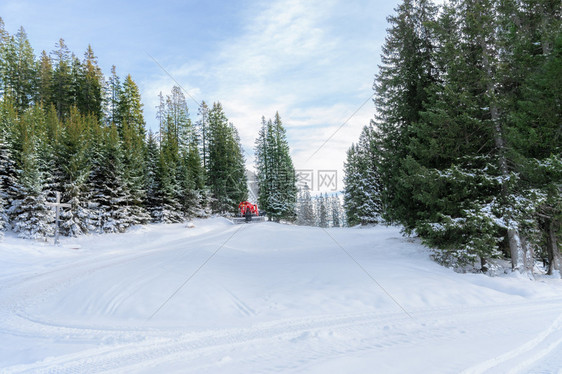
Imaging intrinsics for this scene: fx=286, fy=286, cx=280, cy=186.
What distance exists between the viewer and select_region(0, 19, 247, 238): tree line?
17.3 m

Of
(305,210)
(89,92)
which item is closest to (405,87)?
(89,92)

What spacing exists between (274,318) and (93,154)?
20897 millimetres

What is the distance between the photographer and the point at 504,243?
11.2 metres

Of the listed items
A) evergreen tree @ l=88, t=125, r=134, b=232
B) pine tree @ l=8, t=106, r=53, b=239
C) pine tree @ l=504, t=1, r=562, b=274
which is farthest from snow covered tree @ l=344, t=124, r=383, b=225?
pine tree @ l=8, t=106, r=53, b=239

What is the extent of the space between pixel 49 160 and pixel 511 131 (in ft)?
80.6

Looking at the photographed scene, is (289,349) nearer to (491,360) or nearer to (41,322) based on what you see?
(491,360)

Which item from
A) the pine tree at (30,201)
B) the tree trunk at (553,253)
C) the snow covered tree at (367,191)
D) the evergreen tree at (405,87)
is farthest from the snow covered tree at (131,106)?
the tree trunk at (553,253)

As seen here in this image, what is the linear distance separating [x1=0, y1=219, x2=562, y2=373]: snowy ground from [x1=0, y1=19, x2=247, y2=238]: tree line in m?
8.20

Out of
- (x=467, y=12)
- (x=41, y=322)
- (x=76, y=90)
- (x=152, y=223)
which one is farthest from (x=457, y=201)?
(x=76, y=90)

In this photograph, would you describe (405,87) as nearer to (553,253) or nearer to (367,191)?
(553,253)

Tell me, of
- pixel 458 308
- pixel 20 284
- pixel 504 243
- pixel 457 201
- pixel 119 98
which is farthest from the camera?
pixel 119 98

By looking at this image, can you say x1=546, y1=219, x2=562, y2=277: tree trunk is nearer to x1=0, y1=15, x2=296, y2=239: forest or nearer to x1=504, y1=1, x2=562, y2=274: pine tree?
x1=504, y1=1, x2=562, y2=274: pine tree

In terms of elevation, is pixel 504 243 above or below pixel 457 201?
below

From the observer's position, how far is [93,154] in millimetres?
20812
